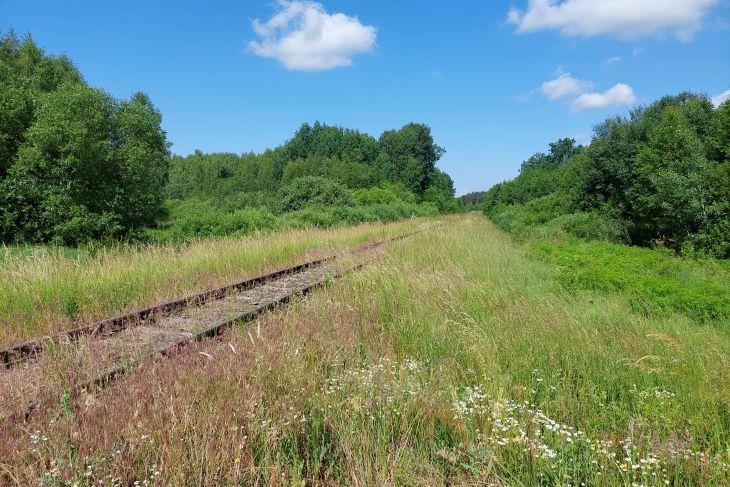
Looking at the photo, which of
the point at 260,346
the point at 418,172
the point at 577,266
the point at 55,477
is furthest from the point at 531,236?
the point at 418,172

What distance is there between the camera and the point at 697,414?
3.33m

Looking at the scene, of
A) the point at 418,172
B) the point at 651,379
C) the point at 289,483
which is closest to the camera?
the point at 289,483

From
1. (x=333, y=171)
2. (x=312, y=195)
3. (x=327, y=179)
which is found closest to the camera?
(x=312, y=195)

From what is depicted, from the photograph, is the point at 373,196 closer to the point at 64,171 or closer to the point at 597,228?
the point at 597,228

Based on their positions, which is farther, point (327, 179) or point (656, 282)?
point (327, 179)

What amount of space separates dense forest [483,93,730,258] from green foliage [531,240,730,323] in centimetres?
501

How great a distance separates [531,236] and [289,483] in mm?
29252

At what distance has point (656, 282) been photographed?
31.2 feet

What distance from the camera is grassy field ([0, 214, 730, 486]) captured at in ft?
7.36

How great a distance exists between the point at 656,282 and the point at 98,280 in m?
11.8

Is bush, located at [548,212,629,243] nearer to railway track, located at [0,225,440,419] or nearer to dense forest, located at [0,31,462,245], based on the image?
dense forest, located at [0,31,462,245]

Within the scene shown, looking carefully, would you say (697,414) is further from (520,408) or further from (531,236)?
(531,236)

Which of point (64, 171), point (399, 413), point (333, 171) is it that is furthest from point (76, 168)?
point (333, 171)

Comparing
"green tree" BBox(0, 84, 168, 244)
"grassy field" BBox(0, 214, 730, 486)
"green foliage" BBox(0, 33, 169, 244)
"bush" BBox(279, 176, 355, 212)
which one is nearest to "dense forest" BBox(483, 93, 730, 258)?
"grassy field" BBox(0, 214, 730, 486)
